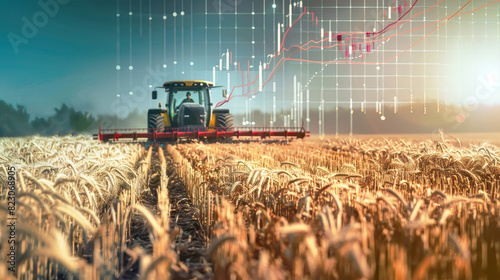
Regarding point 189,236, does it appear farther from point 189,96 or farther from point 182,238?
point 189,96

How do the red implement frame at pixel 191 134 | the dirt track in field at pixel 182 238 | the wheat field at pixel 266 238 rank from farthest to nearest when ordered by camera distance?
the red implement frame at pixel 191 134, the dirt track in field at pixel 182 238, the wheat field at pixel 266 238

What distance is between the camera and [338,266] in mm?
1874

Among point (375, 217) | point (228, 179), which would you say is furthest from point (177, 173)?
point (375, 217)

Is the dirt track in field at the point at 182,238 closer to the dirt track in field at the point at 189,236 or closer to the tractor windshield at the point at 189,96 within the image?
the dirt track in field at the point at 189,236

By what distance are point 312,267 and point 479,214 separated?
196 cm

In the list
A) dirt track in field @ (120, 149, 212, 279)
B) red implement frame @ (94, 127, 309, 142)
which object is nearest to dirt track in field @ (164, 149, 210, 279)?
dirt track in field @ (120, 149, 212, 279)

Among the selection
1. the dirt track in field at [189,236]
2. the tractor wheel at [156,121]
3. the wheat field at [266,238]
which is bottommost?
the dirt track in field at [189,236]

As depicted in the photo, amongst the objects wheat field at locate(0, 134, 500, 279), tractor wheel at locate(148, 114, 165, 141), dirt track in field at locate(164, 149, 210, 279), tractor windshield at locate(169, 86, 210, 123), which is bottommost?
dirt track in field at locate(164, 149, 210, 279)

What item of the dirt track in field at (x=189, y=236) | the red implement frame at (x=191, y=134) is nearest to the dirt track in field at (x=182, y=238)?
the dirt track in field at (x=189, y=236)

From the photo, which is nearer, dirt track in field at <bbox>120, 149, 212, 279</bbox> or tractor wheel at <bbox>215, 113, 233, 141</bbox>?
dirt track in field at <bbox>120, 149, 212, 279</bbox>

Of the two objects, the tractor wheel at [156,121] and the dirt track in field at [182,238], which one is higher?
the tractor wheel at [156,121]

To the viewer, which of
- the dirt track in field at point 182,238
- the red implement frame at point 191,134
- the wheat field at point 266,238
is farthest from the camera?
the red implement frame at point 191,134

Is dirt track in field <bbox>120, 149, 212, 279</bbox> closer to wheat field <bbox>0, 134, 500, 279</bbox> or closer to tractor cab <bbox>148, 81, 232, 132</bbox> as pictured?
wheat field <bbox>0, 134, 500, 279</bbox>

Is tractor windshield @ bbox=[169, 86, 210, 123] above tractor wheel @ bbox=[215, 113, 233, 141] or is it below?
above
